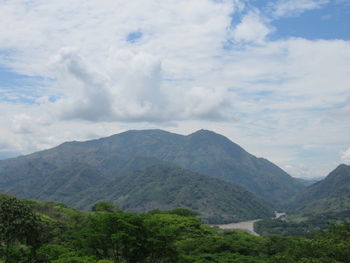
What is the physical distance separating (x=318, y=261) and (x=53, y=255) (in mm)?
46000

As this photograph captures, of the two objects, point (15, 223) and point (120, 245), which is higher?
point (15, 223)

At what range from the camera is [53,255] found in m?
56.8

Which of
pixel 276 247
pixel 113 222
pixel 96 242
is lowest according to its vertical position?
pixel 276 247

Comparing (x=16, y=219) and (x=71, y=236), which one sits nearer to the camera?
(x=16, y=219)

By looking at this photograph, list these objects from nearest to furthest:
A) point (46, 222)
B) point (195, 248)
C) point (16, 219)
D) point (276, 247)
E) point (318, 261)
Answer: point (16, 219) < point (318, 261) < point (195, 248) < point (276, 247) < point (46, 222)

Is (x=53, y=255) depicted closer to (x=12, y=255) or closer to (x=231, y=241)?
(x=12, y=255)

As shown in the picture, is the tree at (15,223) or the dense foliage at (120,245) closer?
the tree at (15,223)

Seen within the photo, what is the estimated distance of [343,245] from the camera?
230 ft

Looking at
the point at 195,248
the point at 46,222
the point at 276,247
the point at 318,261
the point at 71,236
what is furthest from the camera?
the point at 46,222

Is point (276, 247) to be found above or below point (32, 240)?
below

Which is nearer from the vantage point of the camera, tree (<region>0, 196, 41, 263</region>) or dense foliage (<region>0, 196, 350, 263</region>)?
tree (<region>0, 196, 41, 263</region>)

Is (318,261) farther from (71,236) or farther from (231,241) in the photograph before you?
(71,236)

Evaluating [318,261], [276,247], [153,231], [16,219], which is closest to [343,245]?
[318,261]

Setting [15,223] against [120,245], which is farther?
[120,245]
